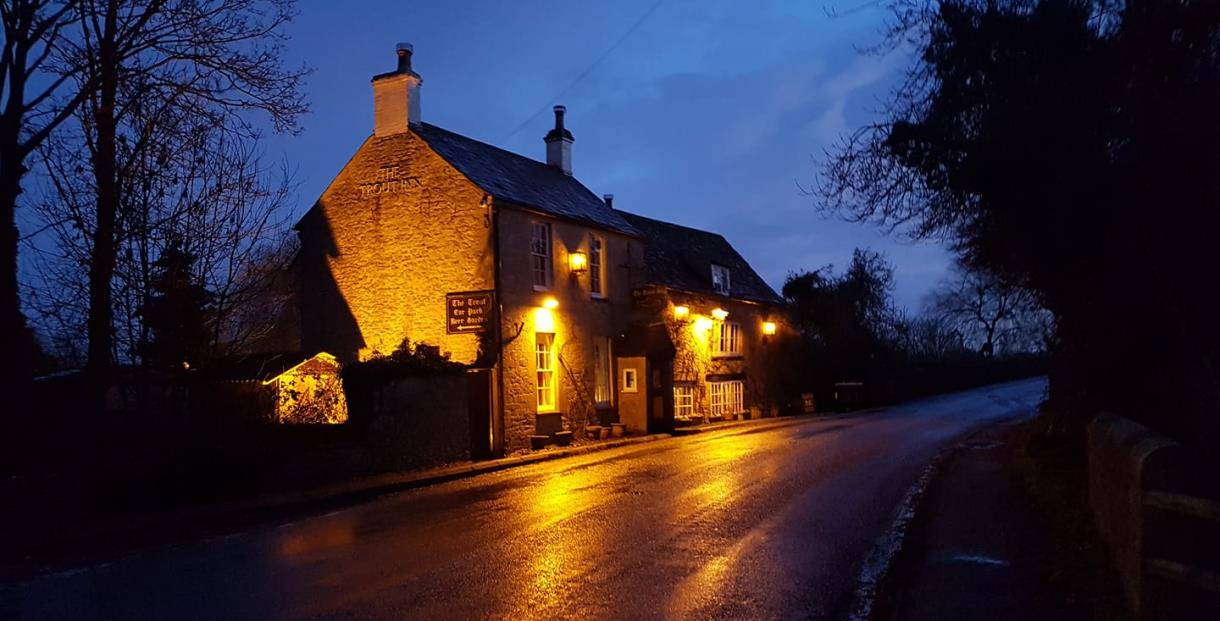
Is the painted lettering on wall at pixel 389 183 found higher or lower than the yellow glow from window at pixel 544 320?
higher

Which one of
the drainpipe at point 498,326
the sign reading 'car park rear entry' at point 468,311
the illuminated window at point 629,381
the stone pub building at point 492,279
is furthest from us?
the illuminated window at point 629,381

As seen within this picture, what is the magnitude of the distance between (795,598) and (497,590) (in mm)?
2366

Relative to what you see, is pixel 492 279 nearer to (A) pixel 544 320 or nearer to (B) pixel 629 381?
(A) pixel 544 320

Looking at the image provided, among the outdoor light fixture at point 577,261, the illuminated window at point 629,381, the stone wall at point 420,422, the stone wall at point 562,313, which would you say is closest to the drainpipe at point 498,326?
the stone wall at point 562,313

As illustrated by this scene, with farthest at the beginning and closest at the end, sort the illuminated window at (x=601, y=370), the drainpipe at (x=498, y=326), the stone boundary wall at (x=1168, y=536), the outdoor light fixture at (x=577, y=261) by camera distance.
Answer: the illuminated window at (x=601, y=370), the outdoor light fixture at (x=577, y=261), the drainpipe at (x=498, y=326), the stone boundary wall at (x=1168, y=536)

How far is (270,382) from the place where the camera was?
15812 mm

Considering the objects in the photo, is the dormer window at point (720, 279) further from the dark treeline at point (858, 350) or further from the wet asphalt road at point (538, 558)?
the wet asphalt road at point (538, 558)

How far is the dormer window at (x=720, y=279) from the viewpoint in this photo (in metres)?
34.1

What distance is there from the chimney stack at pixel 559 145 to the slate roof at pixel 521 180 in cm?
46

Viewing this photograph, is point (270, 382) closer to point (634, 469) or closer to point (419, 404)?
point (419, 404)

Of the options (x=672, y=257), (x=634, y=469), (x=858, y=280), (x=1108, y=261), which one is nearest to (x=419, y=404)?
(x=634, y=469)

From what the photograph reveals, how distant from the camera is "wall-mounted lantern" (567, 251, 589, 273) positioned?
24.9 metres

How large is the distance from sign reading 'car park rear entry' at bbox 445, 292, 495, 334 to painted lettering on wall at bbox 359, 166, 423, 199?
10.7ft

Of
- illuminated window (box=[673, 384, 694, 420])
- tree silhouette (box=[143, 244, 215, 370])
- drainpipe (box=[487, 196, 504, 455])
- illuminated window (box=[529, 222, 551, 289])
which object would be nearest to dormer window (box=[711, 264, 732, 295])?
illuminated window (box=[673, 384, 694, 420])
